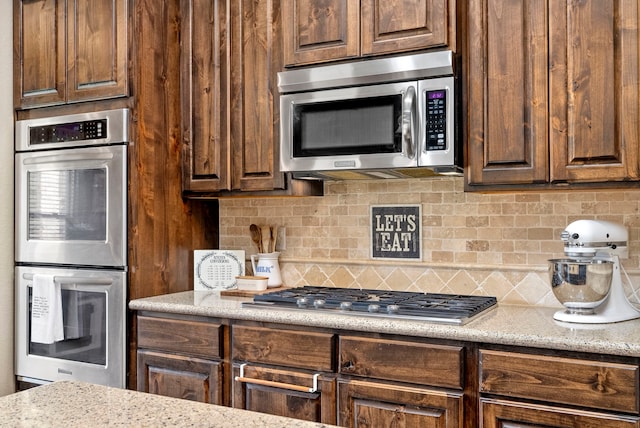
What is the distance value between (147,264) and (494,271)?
5.18ft

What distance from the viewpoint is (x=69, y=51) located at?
2973 millimetres

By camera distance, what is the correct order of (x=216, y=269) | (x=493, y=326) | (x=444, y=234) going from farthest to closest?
(x=216, y=269)
(x=444, y=234)
(x=493, y=326)

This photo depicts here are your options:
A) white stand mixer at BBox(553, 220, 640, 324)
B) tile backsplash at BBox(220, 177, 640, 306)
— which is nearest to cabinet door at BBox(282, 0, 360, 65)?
tile backsplash at BBox(220, 177, 640, 306)

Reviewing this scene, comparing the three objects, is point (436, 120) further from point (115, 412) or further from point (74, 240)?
point (74, 240)

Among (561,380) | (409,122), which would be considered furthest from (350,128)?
(561,380)

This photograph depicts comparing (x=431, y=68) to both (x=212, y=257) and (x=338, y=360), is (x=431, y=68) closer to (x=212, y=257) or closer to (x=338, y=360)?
(x=338, y=360)

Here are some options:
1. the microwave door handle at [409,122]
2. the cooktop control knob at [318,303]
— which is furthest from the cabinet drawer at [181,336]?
the microwave door handle at [409,122]

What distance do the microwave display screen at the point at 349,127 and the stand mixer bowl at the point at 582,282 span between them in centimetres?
76

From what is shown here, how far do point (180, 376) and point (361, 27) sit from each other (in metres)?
1.66

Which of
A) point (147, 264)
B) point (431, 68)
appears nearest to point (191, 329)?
point (147, 264)

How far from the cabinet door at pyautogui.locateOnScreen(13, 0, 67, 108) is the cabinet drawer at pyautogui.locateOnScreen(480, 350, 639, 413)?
2.36 m

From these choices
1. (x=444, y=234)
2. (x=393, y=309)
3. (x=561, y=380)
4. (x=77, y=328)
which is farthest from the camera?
(x=77, y=328)

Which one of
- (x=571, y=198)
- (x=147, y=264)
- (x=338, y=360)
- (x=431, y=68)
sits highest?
(x=431, y=68)

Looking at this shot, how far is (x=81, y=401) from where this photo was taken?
3.81 ft
